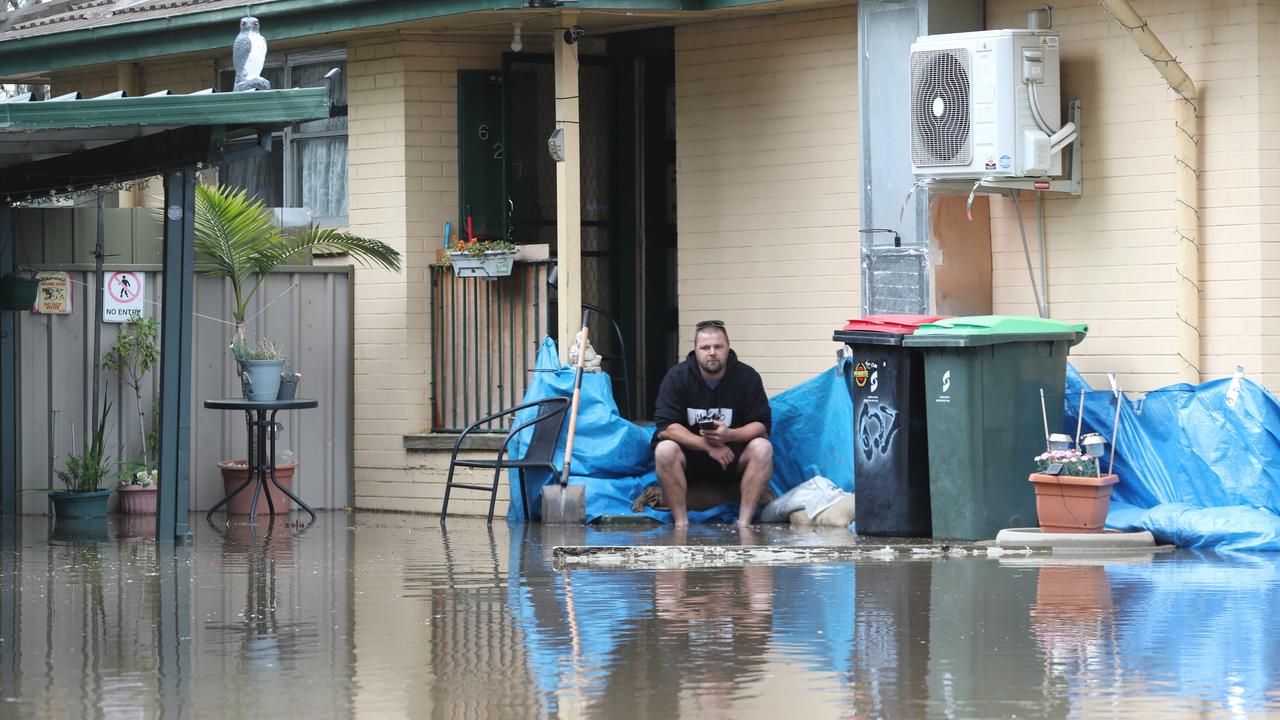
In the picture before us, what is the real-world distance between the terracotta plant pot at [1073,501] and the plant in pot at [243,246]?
5212 mm

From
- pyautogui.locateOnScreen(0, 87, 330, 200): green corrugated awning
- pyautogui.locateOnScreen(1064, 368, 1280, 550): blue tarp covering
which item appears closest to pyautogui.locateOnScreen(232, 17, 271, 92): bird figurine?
→ pyautogui.locateOnScreen(0, 87, 330, 200): green corrugated awning

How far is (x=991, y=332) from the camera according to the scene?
1083cm

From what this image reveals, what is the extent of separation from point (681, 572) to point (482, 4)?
15.7 feet

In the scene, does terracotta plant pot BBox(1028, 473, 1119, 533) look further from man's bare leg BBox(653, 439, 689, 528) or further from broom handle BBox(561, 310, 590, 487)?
broom handle BBox(561, 310, 590, 487)

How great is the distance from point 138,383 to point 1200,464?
7.26 metres

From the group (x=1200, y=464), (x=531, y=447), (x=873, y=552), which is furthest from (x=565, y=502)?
(x=1200, y=464)

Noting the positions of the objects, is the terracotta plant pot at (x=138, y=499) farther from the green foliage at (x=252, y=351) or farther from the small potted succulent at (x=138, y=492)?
the green foliage at (x=252, y=351)

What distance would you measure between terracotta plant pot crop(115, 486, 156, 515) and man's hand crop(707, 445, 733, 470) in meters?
4.03

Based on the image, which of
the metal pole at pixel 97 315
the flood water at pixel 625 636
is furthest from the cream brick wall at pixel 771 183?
the metal pole at pixel 97 315

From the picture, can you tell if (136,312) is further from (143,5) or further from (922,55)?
(922,55)

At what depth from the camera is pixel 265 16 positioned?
14031mm

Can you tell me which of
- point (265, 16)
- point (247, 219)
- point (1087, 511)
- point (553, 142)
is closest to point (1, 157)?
point (247, 219)

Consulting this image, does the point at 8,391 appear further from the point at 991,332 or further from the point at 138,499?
the point at 991,332

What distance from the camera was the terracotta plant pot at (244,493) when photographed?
1339cm
